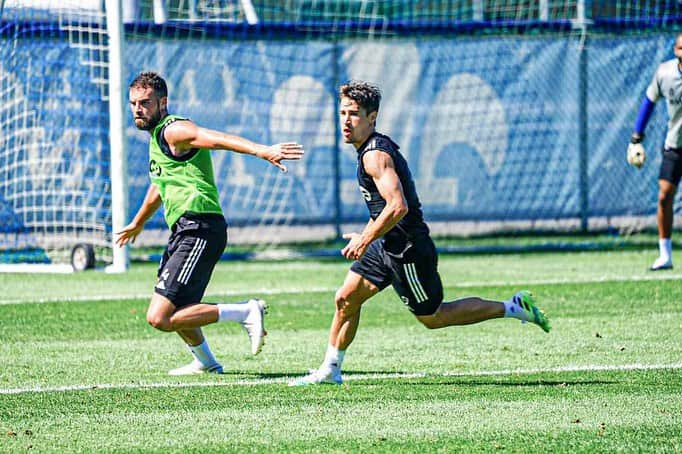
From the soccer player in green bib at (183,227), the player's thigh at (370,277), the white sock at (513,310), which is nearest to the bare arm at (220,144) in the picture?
the soccer player in green bib at (183,227)

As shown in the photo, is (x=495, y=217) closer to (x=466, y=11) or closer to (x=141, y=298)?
(x=466, y=11)

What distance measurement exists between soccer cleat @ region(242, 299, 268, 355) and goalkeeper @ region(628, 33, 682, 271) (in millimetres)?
6446

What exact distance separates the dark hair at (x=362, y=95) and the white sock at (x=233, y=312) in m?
1.55

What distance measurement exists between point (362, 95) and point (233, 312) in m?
1.66

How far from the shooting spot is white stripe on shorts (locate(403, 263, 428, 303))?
7.76 m

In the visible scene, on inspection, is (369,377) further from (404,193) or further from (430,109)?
(430,109)

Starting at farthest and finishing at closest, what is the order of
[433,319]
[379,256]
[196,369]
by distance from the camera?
1. [196,369]
2. [433,319]
3. [379,256]

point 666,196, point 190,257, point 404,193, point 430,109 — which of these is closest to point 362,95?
point 404,193

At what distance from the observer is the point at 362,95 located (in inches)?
300

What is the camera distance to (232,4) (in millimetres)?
18281

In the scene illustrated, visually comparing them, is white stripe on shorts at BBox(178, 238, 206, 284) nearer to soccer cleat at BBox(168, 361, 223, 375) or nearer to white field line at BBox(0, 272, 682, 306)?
soccer cleat at BBox(168, 361, 223, 375)

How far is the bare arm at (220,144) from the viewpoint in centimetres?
722

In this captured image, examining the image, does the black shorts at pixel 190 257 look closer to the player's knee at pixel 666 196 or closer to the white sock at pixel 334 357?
the white sock at pixel 334 357

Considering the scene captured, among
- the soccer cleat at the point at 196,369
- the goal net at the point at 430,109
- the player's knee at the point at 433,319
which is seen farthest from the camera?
the goal net at the point at 430,109
